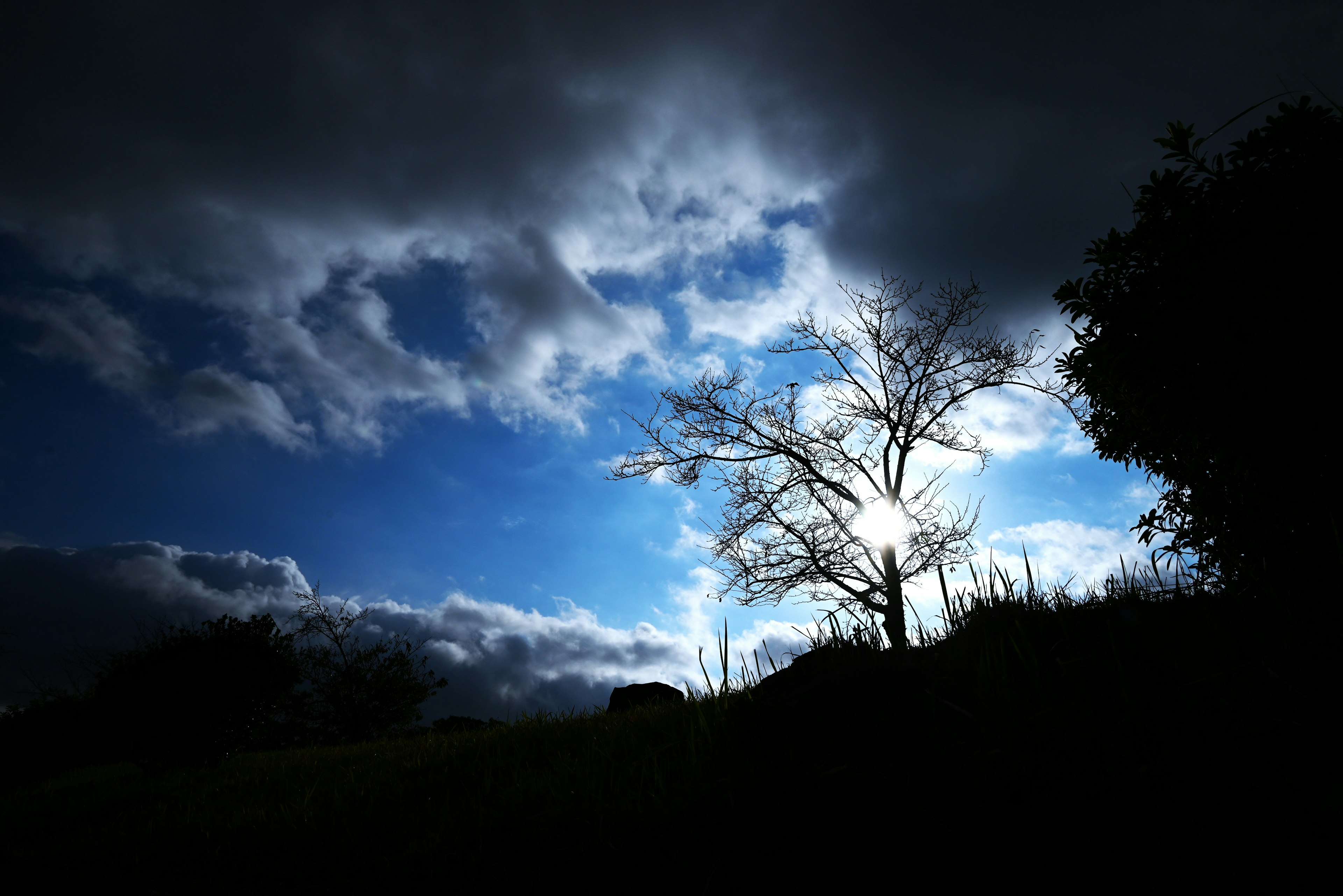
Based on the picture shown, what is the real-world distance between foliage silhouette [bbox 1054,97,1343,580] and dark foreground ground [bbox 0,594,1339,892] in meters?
1.34

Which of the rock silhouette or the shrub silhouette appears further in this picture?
the rock silhouette

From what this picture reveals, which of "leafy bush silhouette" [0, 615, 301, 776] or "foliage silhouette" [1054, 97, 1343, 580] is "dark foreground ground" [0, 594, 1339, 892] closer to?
"foliage silhouette" [1054, 97, 1343, 580]

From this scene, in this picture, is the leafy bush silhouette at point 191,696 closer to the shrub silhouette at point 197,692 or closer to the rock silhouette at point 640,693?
the shrub silhouette at point 197,692

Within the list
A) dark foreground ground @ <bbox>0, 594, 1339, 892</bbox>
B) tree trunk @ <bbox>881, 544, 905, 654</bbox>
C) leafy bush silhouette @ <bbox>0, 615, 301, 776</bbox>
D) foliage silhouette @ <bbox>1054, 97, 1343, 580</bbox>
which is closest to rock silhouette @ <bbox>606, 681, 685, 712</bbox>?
tree trunk @ <bbox>881, 544, 905, 654</bbox>

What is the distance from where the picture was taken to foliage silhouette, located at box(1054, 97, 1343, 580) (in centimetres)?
393

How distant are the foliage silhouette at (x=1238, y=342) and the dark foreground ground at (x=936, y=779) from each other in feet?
4.41

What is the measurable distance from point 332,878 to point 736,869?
94.2 inches

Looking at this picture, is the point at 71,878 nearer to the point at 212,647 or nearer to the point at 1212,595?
the point at 1212,595

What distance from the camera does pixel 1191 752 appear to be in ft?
7.00

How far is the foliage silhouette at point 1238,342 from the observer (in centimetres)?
393

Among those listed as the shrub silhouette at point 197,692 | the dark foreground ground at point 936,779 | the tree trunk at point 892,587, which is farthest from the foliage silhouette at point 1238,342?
the shrub silhouette at point 197,692

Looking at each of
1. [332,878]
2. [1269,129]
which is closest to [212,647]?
[332,878]

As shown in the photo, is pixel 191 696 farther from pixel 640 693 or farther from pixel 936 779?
pixel 936 779

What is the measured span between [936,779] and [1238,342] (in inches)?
152
